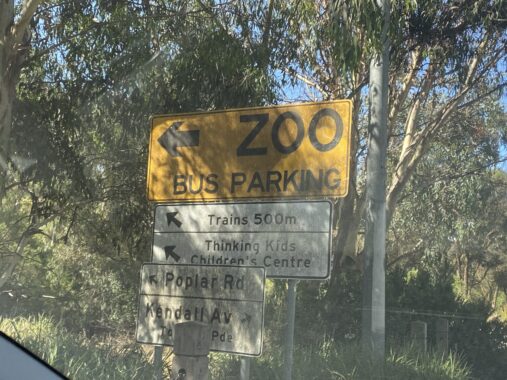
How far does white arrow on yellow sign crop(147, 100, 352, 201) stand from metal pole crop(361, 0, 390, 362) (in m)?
3.82

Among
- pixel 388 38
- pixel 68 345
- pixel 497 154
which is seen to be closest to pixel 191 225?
pixel 68 345

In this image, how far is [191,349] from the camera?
4648 mm

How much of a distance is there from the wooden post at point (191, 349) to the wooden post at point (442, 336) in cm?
524

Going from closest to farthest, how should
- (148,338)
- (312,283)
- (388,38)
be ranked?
(148,338) < (388,38) < (312,283)

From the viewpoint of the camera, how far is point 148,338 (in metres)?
5.18

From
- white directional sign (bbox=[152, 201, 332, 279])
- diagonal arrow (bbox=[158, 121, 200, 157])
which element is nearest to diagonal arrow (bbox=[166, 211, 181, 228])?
white directional sign (bbox=[152, 201, 332, 279])

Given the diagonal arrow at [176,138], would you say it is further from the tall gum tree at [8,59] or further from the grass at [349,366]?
the tall gum tree at [8,59]

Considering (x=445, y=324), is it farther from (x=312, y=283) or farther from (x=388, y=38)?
(x=388, y=38)

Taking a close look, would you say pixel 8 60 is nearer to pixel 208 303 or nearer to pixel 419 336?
pixel 208 303

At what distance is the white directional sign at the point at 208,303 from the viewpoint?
470 cm

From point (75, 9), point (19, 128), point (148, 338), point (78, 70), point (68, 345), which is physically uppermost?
point (75, 9)

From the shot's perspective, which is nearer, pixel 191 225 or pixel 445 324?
pixel 191 225

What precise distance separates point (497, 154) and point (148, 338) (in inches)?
496

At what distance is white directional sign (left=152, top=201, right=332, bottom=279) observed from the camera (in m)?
4.68
